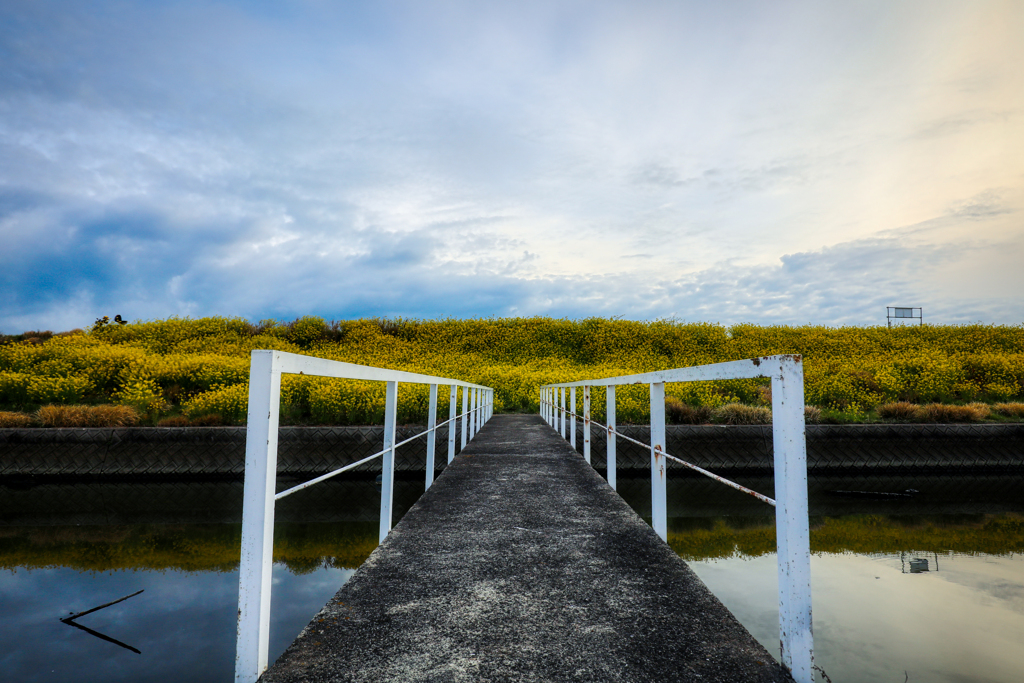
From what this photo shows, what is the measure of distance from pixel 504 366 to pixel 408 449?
34.1ft

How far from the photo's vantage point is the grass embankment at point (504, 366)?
1021 centimetres

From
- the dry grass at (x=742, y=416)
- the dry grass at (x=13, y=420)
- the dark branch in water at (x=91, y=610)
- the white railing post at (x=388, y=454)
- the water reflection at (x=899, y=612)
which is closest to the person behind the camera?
the white railing post at (x=388, y=454)

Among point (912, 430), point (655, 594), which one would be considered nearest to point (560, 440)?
point (655, 594)

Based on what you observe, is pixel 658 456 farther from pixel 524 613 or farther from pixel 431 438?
pixel 431 438

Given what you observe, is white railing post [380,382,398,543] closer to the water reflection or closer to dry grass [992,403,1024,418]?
the water reflection

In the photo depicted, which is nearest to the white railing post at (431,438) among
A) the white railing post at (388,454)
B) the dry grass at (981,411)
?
the white railing post at (388,454)

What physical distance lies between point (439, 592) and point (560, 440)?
16.0 ft

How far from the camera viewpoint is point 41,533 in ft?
17.4

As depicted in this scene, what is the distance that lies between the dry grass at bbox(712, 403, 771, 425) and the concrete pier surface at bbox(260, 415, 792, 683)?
25.6ft

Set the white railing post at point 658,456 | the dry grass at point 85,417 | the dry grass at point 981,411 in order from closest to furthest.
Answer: the white railing post at point 658,456 → the dry grass at point 85,417 → the dry grass at point 981,411

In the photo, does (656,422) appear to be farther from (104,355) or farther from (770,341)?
(770,341)

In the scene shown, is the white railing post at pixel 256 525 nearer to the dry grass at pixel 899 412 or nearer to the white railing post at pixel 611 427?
the white railing post at pixel 611 427

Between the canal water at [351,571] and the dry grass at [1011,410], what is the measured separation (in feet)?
16.2

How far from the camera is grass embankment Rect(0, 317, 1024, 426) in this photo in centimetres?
1021
